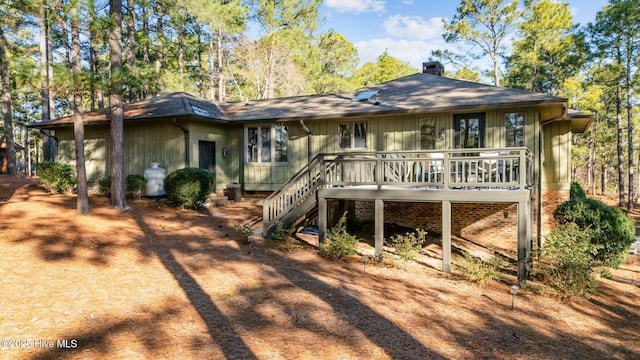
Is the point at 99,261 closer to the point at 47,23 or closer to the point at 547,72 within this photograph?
the point at 47,23

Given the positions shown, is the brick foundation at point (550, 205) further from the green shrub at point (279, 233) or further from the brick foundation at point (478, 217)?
the green shrub at point (279, 233)

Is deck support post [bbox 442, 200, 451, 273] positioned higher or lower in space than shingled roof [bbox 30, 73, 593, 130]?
lower

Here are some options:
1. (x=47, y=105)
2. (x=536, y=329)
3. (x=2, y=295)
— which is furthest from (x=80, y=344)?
(x=47, y=105)

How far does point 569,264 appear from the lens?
7.29 metres

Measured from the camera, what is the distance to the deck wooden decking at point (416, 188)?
7617mm

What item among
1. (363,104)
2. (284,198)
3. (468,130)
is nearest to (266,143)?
(363,104)

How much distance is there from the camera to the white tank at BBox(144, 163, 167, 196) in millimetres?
12930

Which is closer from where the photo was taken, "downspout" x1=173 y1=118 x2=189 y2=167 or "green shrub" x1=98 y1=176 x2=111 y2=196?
"downspout" x1=173 y1=118 x2=189 y2=167

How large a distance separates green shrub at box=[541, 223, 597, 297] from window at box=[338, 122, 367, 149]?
245 inches

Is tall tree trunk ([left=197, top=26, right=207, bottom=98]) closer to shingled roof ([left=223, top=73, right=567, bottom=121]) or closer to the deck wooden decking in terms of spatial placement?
shingled roof ([left=223, top=73, right=567, bottom=121])

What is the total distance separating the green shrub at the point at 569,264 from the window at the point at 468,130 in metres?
4.02

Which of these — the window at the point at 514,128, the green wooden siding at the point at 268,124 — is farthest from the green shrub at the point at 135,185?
the window at the point at 514,128

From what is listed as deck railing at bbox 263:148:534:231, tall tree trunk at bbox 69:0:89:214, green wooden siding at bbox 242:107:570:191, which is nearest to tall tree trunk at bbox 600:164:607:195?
green wooden siding at bbox 242:107:570:191

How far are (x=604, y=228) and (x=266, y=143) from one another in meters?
10.0
